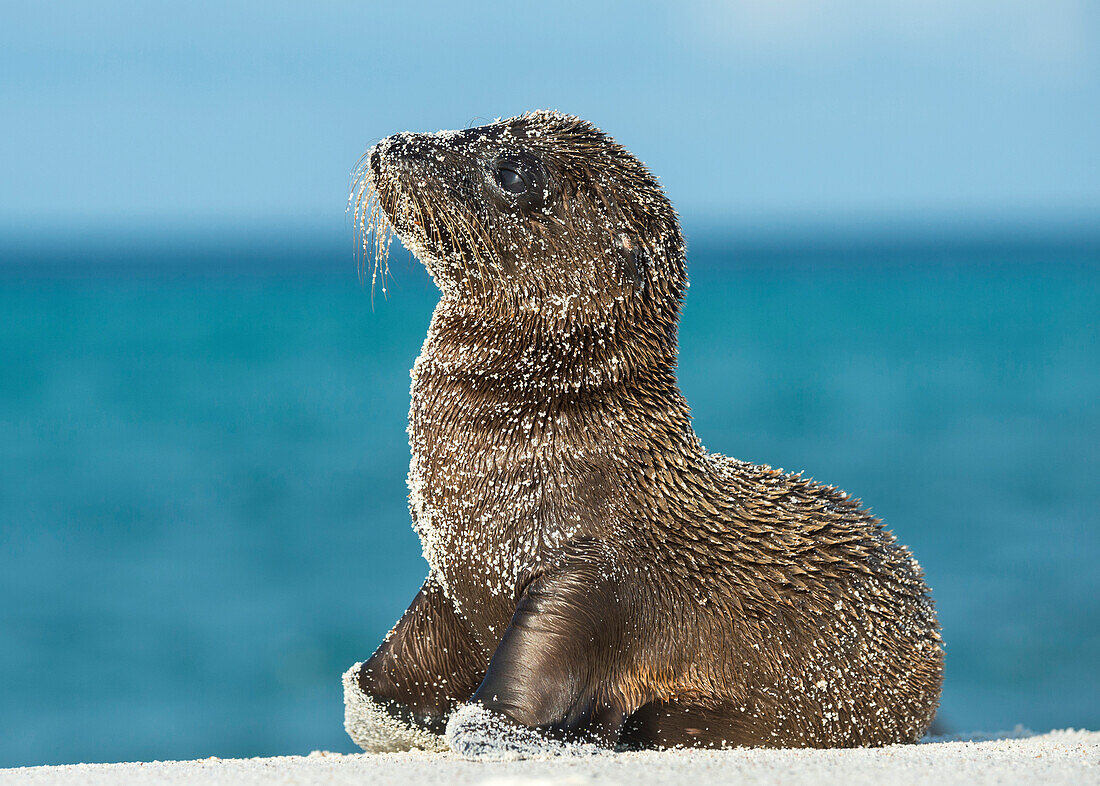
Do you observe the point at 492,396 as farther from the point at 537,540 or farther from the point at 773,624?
the point at 773,624

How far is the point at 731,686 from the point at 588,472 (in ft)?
4.08

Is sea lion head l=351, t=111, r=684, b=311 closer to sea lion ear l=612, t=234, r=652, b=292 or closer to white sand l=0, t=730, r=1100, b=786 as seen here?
sea lion ear l=612, t=234, r=652, b=292

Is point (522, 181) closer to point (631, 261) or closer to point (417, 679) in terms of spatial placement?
point (631, 261)

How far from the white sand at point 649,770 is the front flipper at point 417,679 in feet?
3.60

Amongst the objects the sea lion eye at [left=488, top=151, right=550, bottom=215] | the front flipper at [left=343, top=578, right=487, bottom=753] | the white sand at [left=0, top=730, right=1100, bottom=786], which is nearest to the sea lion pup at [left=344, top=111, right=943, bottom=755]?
the sea lion eye at [left=488, top=151, right=550, bottom=215]

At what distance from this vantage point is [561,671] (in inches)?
246

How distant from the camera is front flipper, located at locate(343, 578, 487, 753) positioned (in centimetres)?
746

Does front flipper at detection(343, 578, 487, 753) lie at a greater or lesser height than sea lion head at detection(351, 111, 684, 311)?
lesser

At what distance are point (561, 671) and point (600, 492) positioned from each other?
2.85 feet

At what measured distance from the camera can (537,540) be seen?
6527 millimetres

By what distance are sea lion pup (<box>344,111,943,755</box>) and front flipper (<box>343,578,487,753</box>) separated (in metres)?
0.40

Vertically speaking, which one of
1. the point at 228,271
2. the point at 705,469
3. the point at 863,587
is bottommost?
the point at 863,587

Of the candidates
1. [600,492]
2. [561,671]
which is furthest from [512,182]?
[561,671]

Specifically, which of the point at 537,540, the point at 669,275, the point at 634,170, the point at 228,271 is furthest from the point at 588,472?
the point at 228,271
